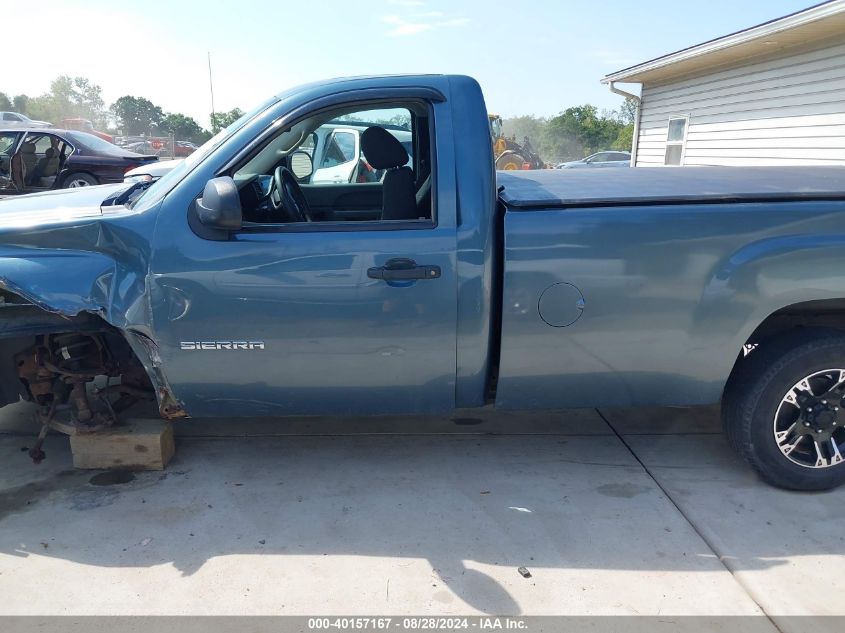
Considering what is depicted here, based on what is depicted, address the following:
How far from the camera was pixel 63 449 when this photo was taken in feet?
12.7

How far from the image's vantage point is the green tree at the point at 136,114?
2341 inches

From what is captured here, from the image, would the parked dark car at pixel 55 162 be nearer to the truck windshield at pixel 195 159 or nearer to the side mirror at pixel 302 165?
the side mirror at pixel 302 165

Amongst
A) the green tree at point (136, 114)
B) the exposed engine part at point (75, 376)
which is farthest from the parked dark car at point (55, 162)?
the green tree at point (136, 114)

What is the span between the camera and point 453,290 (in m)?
3.01

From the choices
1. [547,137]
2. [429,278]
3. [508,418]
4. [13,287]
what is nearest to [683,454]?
[508,418]

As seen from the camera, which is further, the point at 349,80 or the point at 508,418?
the point at 508,418

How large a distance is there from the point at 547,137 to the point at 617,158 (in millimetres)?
19959

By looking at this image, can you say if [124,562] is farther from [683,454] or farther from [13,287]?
[683,454]

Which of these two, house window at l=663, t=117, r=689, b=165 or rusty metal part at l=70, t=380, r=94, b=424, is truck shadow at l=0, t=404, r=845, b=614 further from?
house window at l=663, t=117, r=689, b=165

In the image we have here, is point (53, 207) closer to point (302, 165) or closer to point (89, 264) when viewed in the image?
point (89, 264)

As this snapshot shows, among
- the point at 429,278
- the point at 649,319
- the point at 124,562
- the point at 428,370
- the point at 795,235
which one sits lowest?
the point at 124,562

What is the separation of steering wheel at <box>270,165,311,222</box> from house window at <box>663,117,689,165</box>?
35.4 feet

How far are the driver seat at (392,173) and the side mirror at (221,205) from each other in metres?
0.79

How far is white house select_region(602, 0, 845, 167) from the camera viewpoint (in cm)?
838
